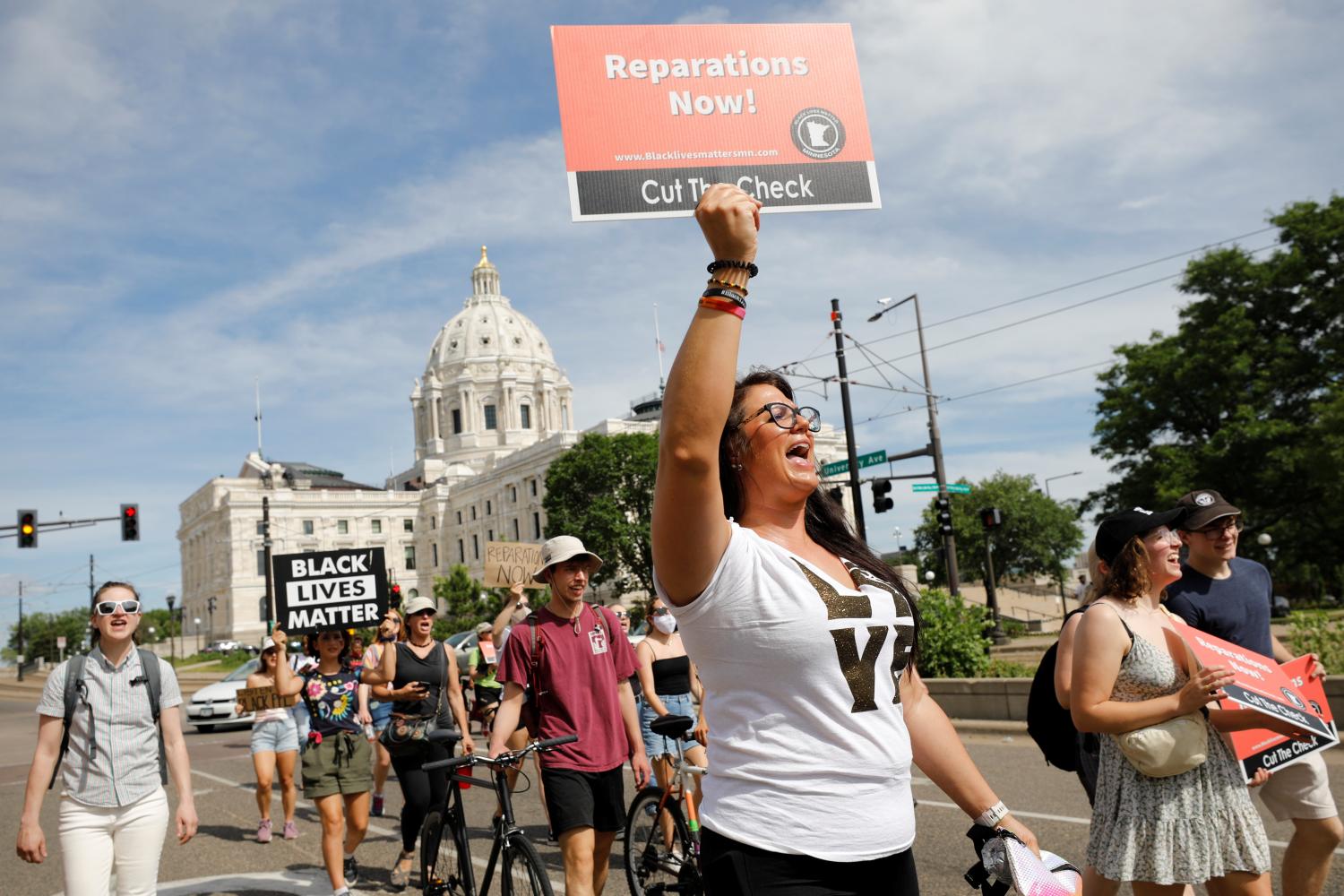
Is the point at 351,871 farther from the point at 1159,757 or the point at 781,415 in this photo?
the point at 781,415

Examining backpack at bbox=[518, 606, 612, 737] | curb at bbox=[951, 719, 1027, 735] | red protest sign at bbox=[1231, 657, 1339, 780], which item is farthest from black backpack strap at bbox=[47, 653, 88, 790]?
curb at bbox=[951, 719, 1027, 735]

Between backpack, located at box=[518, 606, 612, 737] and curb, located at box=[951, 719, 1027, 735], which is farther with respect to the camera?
curb, located at box=[951, 719, 1027, 735]

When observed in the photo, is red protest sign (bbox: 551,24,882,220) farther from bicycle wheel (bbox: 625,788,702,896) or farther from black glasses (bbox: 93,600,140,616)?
bicycle wheel (bbox: 625,788,702,896)

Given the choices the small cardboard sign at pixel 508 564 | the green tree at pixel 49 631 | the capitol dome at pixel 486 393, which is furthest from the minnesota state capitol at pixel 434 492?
the small cardboard sign at pixel 508 564

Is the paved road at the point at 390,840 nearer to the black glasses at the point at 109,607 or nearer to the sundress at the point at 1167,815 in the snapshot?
the sundress at the point at 1167,815

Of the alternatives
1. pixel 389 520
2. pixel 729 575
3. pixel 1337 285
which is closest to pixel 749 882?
pixel 729 575

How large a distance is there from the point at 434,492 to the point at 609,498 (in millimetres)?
56832

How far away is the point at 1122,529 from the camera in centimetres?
422

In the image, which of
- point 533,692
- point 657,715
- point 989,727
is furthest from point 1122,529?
point 989,727

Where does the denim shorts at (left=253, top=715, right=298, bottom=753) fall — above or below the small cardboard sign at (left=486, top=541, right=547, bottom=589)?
below

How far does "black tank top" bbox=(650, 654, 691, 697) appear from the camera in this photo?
28.6ft

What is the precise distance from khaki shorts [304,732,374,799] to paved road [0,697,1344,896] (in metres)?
0.66

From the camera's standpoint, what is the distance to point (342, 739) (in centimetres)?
781

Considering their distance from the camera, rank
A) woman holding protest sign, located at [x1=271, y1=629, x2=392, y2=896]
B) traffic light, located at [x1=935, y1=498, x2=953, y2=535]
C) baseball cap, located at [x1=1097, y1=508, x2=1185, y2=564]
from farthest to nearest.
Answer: traffic light, located at [x1=935, y1=498, x2=953, y2=535] → woman holding protest sign, located at [x1=271, y1=629, x2=392, y2=896] → baseball cap, located at [x1=1097, y1=508, x2=1185, y2=564]
